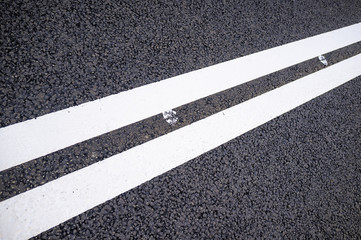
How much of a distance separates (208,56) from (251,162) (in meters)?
0.98

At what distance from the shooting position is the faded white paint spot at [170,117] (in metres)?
1.55

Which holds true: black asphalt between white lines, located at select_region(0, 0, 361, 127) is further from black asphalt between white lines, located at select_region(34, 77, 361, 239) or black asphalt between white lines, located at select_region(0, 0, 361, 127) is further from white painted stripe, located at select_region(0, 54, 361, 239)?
black asphalt between white lines, located at select_region(34, 77, 361, 239)

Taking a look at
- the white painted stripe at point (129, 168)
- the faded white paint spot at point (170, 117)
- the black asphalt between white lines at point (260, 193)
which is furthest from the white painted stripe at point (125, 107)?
the black asphalt between white lines at point (260, 193)

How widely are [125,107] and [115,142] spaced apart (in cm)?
26

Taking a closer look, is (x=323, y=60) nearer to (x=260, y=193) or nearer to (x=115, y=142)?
(x=260, y=193)

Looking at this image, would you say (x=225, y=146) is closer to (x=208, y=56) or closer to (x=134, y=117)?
(x=134, y=117)

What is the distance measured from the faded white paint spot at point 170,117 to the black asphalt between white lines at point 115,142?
3cm

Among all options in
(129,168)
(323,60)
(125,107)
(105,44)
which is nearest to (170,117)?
(125,107)

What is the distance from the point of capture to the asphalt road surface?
1247 mm

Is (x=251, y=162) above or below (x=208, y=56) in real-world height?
below

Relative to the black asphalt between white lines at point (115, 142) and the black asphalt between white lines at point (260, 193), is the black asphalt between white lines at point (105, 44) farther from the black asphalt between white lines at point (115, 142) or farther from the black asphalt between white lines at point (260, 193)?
the black asphalt between white lines at point (260, 193)

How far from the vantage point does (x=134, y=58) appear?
1.69 metres

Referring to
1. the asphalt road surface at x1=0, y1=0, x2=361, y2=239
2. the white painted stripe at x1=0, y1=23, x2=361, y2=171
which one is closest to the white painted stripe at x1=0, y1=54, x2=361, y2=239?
the asphalt road surface at x1=0, y1=0, x2=361, y2=239

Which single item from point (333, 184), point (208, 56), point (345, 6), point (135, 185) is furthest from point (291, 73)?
point (345, 6)
